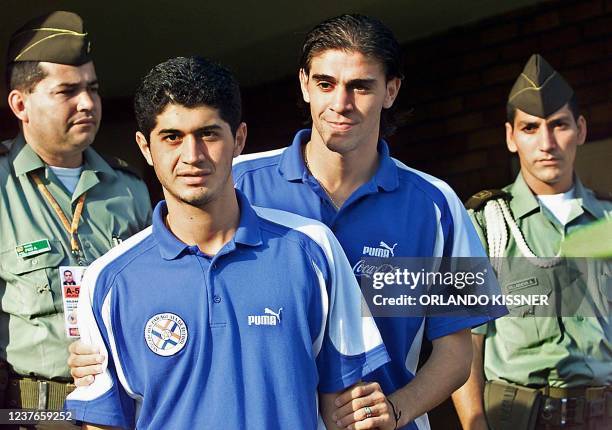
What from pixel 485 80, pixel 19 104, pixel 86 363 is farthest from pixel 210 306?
pixel 485 80

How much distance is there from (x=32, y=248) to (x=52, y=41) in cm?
60

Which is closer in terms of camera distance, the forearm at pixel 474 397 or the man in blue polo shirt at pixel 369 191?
the man in blue polo shirt at pixel 369 191

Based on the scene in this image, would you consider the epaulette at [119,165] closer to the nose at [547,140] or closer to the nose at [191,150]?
the nose at [191,150]

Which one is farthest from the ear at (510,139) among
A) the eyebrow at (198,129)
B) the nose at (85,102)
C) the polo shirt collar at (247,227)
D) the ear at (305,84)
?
the eyebrow at (198,129)

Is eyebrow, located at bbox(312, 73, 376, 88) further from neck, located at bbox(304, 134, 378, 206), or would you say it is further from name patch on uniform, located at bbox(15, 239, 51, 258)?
name patch on uniform, located at bbox(15, 239, 51, 258)

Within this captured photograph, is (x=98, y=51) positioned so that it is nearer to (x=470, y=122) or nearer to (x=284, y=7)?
(x=284, y=7)

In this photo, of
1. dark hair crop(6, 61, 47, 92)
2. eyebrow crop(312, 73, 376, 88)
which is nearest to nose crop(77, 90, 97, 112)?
dark hair crop(6, 61, 47, 92)

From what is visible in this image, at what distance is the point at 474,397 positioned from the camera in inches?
141

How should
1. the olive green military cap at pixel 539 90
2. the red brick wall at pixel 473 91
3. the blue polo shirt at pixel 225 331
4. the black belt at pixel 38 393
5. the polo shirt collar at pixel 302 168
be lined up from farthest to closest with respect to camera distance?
the red brick wall at pixel 473 91 < the olive green military cap at pixel 539 90 < the black belt at pixel 38 393 < the polo shirt collar at pixel 302 168 < the blue polo shirt at pixel 225 331

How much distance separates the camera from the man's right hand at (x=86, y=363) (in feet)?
8.74

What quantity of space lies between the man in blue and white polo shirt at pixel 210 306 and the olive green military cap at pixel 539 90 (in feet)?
4.80

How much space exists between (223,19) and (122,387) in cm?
189

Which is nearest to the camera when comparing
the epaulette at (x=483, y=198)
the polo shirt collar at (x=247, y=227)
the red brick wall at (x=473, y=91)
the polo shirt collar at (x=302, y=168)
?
the polo shirt collar at (x=247, y=227)

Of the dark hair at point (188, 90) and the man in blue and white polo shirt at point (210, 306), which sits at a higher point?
the dark hair at point (188, 90)
